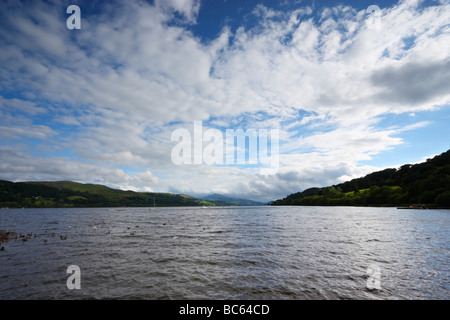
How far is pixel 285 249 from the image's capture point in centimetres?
3044

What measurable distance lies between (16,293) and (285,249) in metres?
28.1

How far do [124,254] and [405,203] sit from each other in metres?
206

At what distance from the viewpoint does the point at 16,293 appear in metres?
15.8
